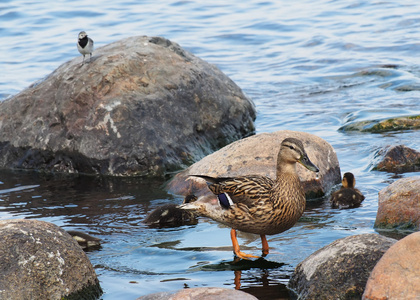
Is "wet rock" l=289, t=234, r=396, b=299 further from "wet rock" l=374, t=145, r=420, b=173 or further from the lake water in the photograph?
"wet rock" l=374, t=145, r=420, b=173

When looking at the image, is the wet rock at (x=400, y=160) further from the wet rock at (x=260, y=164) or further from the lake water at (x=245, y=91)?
the wet rock at (x=260, y=164)

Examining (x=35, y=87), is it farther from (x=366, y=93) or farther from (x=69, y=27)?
(x=69, y=27)

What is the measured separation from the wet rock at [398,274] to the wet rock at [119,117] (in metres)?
5.25

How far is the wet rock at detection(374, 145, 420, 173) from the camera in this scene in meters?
9.03

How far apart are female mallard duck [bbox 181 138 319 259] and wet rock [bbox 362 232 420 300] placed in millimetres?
1781

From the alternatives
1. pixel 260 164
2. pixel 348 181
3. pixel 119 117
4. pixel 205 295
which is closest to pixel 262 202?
pixel 205 295

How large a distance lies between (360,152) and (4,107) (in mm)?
5586

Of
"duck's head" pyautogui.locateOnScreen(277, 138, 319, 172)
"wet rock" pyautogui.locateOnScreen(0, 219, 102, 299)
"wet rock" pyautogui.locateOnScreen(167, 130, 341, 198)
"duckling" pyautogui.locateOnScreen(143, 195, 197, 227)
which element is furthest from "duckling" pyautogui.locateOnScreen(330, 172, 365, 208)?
"wet rock" pyautogui.locateOnScreen(0, 219, 102, 299)

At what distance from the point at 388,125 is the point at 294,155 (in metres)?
4.71

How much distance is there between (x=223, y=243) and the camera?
6.89 meters

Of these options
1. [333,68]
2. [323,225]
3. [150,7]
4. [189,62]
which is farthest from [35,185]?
[150,7]

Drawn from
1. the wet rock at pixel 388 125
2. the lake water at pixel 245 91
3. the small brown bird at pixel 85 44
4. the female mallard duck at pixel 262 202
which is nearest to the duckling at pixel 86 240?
the lake water at pixel 245 91

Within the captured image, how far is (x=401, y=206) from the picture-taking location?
6.79 meters

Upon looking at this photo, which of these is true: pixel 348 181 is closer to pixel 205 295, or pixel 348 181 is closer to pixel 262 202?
pixel 262 202
